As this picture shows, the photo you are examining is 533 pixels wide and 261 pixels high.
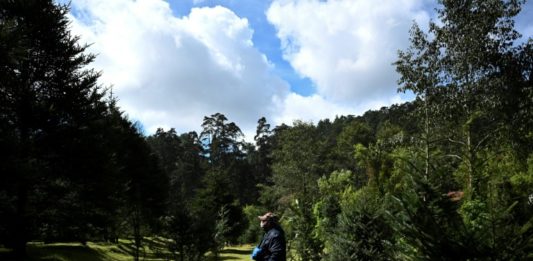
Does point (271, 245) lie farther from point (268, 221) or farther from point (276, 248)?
point (268, 221)

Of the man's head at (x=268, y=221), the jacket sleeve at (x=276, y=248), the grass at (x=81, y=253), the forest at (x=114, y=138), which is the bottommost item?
the grass at (x=81, y=253)

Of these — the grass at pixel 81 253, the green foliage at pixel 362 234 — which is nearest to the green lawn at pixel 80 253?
the grass at pixel 81 253

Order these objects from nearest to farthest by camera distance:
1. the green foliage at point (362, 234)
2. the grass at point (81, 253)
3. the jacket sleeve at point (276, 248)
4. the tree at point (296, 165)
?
1. the jacket sleeve at point (276, 248)
2. the green foliage at point (362, 234)
3. the grass at point (81, 253)
4. the tree at point (296, 165)

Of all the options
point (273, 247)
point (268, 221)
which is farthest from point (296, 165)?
point (273, 247)

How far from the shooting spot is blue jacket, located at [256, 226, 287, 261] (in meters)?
7.63

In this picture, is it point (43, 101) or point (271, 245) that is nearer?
point (271, 245)

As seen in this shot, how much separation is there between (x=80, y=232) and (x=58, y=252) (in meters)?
2.81

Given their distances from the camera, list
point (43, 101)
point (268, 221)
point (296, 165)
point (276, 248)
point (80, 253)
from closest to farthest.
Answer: point (276, 248), point (268, 221), point (43, 101), point (80, 253), point (296, 165)

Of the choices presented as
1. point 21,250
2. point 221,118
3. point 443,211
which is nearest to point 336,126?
point 221,118

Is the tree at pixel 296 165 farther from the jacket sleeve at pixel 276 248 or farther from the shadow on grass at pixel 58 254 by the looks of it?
the jacket sleeve at pixel 276 248

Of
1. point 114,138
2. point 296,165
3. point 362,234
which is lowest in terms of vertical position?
point 362,234

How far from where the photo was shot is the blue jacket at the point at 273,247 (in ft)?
25.0

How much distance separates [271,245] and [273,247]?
0.21 ft

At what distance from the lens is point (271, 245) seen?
7.72 meters
